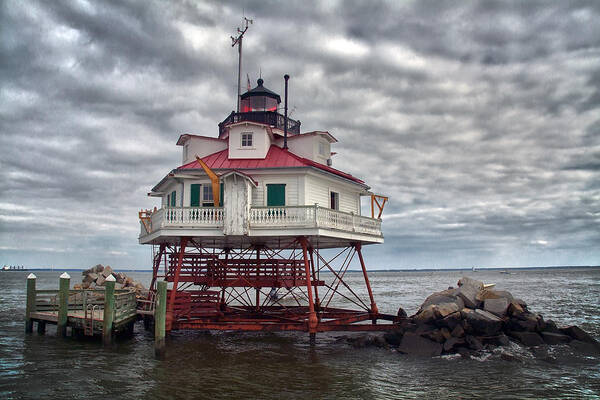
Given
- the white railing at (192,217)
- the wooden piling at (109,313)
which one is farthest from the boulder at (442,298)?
the wooden piling at (109,313)

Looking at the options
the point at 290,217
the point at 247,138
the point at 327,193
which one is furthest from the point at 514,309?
the point at 247,138

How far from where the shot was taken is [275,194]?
936 inches

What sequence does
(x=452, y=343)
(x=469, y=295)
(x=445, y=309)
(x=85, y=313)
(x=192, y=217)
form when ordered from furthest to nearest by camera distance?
(x=469, y=295) < (x=85, y=313) < (x=445, y=309) < (x=192, y=217) < (x=452, y=343)

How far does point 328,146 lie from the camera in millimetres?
28609

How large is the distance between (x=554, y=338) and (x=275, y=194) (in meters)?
15.0

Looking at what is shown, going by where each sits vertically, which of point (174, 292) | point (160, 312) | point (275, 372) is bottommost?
point (275, 372)

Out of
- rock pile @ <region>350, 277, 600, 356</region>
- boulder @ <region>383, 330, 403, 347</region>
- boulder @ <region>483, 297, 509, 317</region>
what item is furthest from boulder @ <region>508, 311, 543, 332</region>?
boulder @ <region>383, 330, 403, 347</region>

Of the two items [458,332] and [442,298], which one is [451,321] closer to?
[458,332]

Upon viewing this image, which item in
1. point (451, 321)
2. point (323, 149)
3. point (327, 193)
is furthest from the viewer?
point (323, 149)

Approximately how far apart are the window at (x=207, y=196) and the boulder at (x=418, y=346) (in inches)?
450

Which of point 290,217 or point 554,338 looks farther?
point 554,338

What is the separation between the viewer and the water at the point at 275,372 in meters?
15.8

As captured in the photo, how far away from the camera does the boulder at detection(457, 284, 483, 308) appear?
24.4 meters

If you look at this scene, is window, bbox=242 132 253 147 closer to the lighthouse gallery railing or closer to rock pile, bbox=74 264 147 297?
the lighthouse gallery railing
